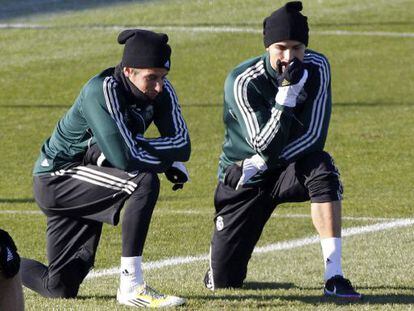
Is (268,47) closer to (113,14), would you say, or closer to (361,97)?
(361,97)

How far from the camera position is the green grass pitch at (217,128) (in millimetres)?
9344

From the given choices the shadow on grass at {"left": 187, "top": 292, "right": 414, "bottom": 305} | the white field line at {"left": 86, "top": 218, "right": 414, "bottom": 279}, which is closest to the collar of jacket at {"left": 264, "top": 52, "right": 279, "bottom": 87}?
the shadow on grass at {"left": 187, "top": 292, "right": 414, "bottom": 305}

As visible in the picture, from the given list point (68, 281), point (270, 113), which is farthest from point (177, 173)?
point (68, 281)

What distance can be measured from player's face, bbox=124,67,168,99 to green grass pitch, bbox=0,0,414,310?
128cm

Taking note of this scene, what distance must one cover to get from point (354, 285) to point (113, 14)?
1935cm

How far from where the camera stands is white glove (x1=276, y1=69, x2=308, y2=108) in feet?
27.9

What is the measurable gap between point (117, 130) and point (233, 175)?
43.0 inches

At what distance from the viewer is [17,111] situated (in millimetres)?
20531

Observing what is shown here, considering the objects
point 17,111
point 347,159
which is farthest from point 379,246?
point 17,111

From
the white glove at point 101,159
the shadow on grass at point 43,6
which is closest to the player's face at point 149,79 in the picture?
the white glove at point 101,159

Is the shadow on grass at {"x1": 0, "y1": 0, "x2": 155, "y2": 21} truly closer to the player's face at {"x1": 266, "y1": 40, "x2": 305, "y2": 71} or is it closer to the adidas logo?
the player's face at {"x1": 266, "y1": 40, "x2": 305, "y2": 71}

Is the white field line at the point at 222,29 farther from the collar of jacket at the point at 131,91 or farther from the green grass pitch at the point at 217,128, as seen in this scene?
the collar of jacket at the point at 131,91

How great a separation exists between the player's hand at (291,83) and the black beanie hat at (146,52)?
74 cm

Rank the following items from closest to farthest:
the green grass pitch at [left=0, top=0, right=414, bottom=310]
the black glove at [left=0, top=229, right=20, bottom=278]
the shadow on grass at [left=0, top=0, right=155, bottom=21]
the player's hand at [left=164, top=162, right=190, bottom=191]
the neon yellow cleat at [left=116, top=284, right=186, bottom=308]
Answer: the black glove at [left=0, top=229, right=20, bottom=278] → the neon yellow cleat at [left=116, top=284, right=186, bottom=308] → the player's hand at [left=164, top=162, right=190, bottom=191] → the green grass pitch at [left=0, top=0, right=414, bottom=310] → the shadow on grass at [left=0, top=0, right=155, bottom=21]
